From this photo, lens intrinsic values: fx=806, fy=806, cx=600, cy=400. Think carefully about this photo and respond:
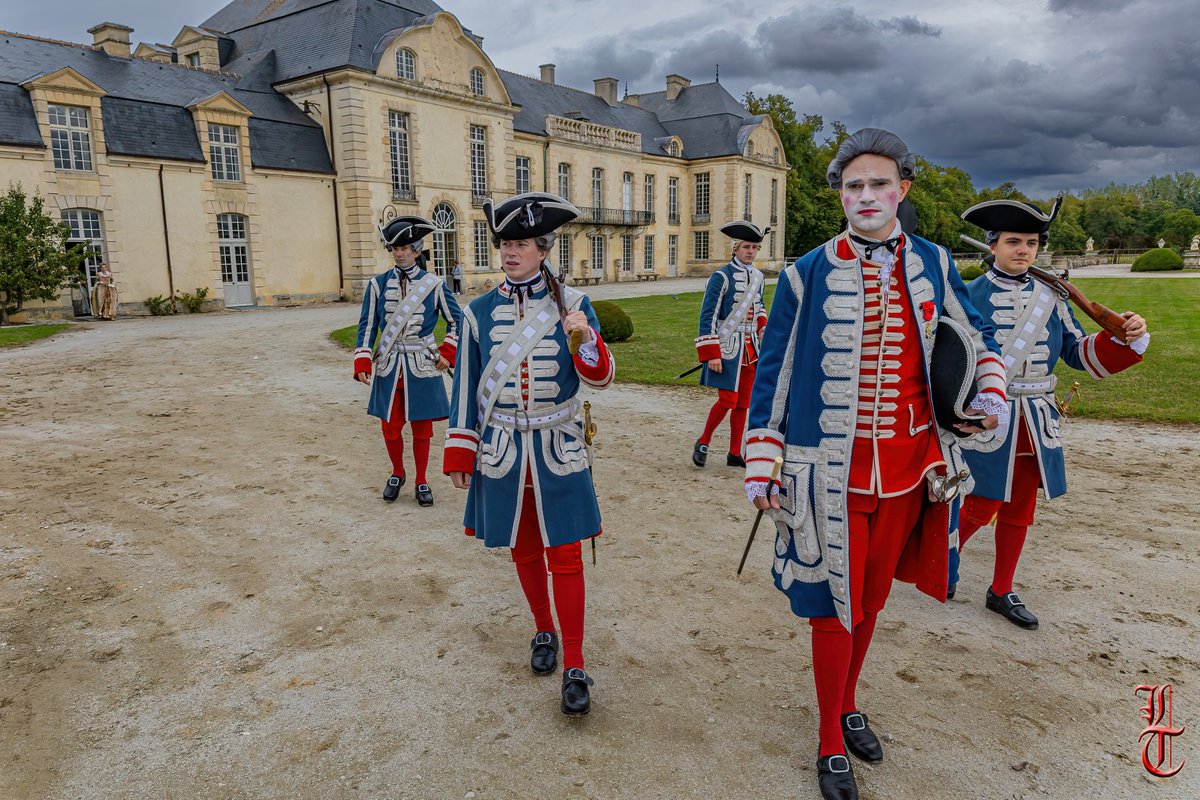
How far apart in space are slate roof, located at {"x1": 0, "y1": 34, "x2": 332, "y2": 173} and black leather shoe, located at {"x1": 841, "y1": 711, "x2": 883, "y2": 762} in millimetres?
25289

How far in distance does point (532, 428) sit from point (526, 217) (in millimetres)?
895

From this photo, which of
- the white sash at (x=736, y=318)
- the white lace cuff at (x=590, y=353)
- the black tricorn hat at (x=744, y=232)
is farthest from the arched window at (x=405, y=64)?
the white lace cuff at (x=590, y=353)

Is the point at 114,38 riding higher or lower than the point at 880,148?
higher

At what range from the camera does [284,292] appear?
27906 millimetres

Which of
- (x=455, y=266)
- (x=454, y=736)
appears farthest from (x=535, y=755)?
(x=455, y=266)

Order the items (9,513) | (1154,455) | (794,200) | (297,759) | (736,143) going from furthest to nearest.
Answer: (794,200), (736,143), (1154,455), (9,513), (297,759)

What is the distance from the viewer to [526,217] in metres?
3.25

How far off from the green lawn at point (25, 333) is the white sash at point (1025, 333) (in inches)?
720

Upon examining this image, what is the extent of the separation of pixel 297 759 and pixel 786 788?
1.84 m

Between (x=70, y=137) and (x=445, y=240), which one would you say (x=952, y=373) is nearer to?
(x=70, y=137)

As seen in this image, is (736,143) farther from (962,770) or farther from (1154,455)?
(962,770)

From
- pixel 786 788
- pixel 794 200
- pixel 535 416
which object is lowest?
pixel 786 788

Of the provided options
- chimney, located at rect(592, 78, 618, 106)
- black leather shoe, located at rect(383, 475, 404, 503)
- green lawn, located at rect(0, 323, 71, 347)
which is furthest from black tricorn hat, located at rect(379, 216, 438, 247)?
chimney, located at rect(592, 78, 618, 106)

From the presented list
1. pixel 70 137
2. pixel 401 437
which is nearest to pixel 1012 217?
pixel 401 437
